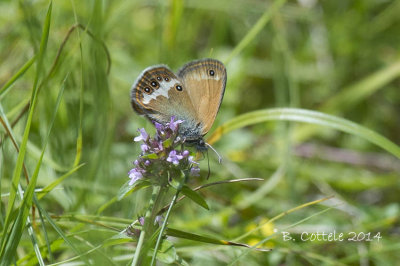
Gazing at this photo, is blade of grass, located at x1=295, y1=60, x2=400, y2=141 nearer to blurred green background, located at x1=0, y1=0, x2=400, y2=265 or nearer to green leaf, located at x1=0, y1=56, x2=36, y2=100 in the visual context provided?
blurred green background, located at x1=0, y1=0, x2=400, y2=265

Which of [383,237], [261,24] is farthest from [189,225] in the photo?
[261,24]

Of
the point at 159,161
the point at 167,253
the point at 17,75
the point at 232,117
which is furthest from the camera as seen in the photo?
the point at 232,117

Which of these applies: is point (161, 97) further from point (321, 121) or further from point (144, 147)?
point (321, 121)

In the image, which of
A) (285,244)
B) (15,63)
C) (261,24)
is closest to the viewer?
(285,244)

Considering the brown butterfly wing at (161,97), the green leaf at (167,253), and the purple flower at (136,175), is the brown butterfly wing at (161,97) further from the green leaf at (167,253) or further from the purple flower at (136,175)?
the green leaf at (167,253)

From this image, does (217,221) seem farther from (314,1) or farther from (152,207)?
(314,1)

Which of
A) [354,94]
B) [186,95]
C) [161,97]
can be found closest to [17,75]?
[161,97]

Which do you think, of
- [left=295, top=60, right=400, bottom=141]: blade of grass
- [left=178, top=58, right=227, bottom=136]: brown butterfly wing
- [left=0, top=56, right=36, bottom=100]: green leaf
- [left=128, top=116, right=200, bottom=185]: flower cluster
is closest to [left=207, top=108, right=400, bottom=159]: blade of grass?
[left=178, top=58, right=227, bottom=136]: brown butterfly wing
